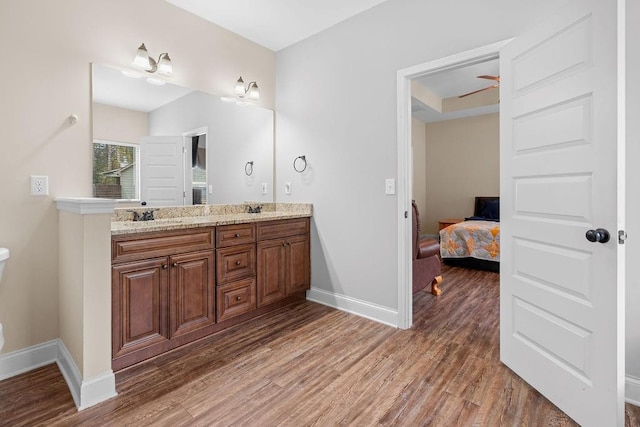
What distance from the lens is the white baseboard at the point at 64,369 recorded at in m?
1.64

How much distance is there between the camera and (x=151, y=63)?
244 centimetres

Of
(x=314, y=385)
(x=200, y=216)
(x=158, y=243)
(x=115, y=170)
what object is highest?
(x=115, y=170)

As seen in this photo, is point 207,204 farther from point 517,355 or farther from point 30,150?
point 517,355

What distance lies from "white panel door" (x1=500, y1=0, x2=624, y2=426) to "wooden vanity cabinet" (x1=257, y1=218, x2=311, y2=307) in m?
1.76

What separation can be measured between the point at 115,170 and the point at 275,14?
187 centimetres

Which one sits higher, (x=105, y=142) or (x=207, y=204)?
(x=105, y=142)

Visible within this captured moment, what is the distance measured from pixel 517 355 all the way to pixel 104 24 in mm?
3490

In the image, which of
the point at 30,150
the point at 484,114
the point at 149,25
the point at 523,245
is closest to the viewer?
the point at 523,245

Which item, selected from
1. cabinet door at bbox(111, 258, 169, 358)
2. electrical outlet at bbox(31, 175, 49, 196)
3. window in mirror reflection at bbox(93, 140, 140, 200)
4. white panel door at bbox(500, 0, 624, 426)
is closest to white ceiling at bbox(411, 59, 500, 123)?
white panel door at bbox(500, 0, 624, 426)

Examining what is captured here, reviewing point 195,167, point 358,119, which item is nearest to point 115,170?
point 195,167

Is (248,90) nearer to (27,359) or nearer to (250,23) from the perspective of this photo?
(250,23)

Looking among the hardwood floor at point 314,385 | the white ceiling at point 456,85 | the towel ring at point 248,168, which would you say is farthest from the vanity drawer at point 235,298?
the white ceiling at point 456,85

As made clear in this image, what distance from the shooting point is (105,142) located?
2270mm

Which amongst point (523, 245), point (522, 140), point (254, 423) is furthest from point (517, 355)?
point (254, 423)
